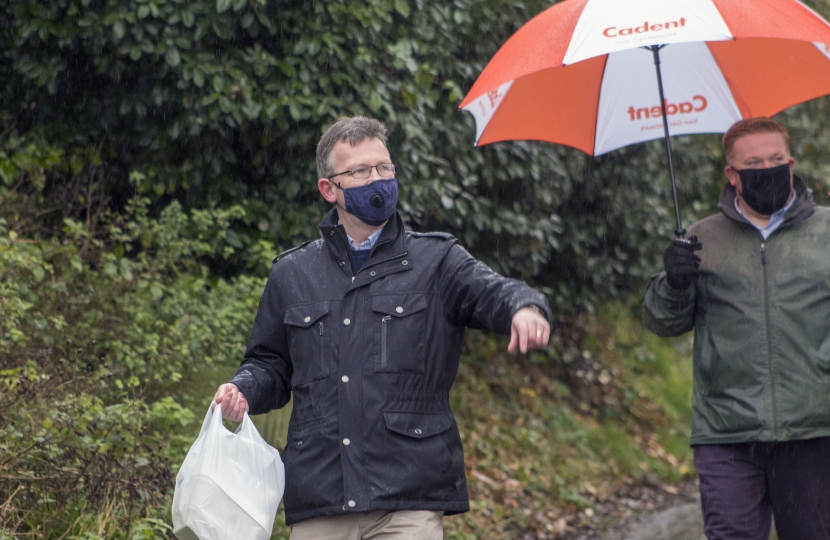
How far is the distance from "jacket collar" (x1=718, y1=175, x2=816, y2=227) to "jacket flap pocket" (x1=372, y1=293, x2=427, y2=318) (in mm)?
1590

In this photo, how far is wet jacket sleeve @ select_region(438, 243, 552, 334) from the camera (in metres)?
3.24

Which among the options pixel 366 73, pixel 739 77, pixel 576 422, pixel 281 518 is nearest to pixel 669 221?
pixel 576 422

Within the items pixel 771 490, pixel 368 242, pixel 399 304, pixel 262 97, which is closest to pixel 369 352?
pixel 399 304

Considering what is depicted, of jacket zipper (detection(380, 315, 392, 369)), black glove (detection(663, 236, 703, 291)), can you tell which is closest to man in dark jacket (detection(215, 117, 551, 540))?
jacket zipper (detection(380, 315, 392, 369))

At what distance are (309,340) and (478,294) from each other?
602mm

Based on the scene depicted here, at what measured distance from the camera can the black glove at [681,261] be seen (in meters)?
4.16

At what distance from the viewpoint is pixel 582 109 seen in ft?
16.8

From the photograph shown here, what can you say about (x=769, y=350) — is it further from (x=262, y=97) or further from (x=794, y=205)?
(x=262, y=97)

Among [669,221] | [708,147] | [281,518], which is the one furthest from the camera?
[708,147]

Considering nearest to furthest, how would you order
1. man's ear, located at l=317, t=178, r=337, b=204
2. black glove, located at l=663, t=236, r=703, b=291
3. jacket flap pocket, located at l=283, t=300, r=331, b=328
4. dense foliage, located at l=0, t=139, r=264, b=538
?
jacket flap pocket, located at l=283, t=300, r=331, b=328, man's ear, located at l=317, t=178, r=337, b=204, black glove, located at l=663, t=236, r=703, b=291, dense foliage, located at l=0, t=139, r=264, b=538

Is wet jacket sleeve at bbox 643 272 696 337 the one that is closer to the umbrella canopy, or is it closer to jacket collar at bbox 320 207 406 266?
the umbrella canopy

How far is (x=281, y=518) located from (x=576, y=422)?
489cm

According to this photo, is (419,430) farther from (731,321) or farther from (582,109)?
(582,109)

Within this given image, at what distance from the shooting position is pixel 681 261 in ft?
13.7
